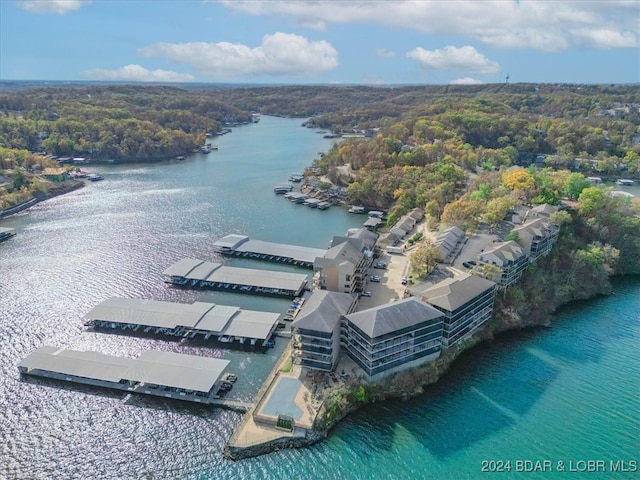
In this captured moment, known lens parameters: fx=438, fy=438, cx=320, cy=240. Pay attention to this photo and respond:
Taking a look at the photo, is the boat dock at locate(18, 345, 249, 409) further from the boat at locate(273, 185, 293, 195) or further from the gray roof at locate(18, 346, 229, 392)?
the boat at locate(273, 185, 293, 195)

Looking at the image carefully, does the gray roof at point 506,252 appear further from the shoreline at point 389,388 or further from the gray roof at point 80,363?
the gray roof at point 80,363

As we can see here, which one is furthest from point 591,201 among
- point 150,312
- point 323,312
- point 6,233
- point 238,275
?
point 6,233

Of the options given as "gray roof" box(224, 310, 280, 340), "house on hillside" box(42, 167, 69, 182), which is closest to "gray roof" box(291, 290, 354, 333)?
"gray roof" box(224, 310, 280, 340)

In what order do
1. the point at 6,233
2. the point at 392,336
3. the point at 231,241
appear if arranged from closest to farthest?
the point at 392,336, the point at 231,241, the point at 6,233

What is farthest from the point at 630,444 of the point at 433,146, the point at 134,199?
the point at 134,199

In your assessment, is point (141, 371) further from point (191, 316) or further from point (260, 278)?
point (260, 278)

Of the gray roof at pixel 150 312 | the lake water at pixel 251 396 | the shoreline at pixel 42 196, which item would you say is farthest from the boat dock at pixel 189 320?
the shoreline at pixel 42 196
